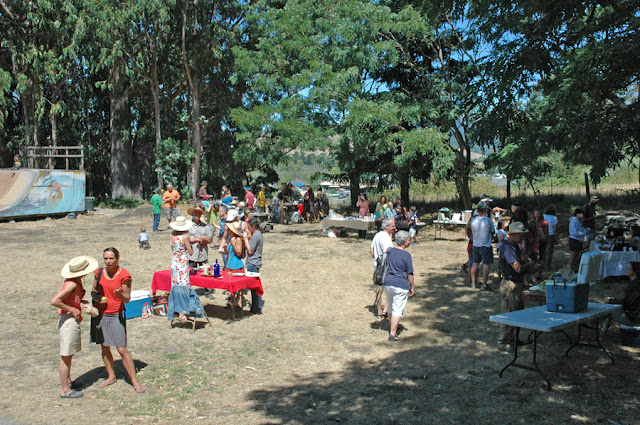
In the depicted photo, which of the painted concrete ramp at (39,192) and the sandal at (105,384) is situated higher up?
the painted concrete ramp at (39,192)

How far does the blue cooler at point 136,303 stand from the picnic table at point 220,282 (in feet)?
0.88

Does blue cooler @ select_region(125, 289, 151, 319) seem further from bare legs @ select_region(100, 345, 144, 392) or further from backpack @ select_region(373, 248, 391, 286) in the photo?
backpack @ select_region(373, 248, 391, 286)

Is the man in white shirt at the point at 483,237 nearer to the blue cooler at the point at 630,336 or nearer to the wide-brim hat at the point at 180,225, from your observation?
the blue cooler at the point at 630,336

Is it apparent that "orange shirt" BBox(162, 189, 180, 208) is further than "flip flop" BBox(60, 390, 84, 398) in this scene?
Yes

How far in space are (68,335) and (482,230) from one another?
7.45 m

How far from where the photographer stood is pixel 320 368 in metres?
7.11

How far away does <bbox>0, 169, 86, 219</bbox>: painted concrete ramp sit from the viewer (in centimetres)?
2220

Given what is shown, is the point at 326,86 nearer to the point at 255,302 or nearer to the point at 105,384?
the point at 255,302

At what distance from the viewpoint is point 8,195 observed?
22188 millimetres

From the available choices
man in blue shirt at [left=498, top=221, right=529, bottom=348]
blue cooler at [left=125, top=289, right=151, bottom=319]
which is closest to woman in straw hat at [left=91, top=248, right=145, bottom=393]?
blue cooler at [left=125, top=289, right=151, bottom=319]

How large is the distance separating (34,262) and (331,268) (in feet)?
24.2

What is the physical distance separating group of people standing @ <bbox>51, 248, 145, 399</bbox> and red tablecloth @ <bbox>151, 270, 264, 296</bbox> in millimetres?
2410

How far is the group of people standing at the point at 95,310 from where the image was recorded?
5.94 metres

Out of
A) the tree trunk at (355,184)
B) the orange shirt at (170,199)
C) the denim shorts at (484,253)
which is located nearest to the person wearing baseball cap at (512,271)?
the denim shorts at (484,253)
